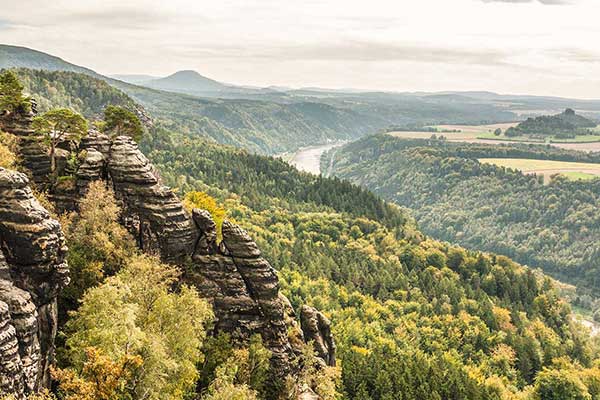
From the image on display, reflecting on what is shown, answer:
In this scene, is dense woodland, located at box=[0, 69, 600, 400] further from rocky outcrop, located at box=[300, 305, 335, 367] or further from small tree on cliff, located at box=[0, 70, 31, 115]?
small tree on cliff, located at box=[0, 70, 31, 115]

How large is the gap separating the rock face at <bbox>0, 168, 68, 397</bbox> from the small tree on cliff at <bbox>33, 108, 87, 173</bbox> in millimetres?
21581

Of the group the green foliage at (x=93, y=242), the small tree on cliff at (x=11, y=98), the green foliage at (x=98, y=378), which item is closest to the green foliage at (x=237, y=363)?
the green foliage at (x=93, y=242)

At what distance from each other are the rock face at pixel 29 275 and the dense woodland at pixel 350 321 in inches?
77.2

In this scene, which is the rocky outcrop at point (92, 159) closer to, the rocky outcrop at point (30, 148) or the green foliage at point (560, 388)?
the rocky outcrop at point (30, 148)

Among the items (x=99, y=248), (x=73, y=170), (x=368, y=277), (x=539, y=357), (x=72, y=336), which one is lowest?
(x=539, y=357)

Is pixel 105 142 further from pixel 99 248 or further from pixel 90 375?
pixel 90 375

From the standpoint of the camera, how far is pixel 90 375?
35875 mm

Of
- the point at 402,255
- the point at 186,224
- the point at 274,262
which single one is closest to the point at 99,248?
the point at 186,224

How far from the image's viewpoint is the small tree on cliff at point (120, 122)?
79125 millimetres

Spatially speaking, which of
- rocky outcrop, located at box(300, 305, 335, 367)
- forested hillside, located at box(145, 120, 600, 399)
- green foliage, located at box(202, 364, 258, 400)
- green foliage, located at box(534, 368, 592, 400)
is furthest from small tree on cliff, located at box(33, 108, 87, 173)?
green foliage, located at box(534, 368, 592, 400)

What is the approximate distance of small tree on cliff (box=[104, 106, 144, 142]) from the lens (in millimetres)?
79125

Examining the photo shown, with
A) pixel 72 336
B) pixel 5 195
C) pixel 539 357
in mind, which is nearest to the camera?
pixel 5 195

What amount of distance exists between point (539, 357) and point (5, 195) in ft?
431

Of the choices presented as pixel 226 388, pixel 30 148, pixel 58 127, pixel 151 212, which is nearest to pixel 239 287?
pixel 151 212
